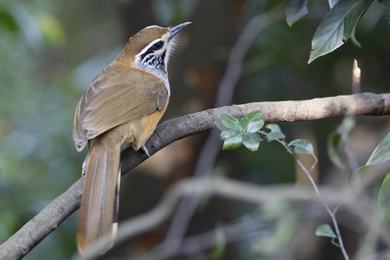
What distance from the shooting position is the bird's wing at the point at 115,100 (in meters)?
3.69

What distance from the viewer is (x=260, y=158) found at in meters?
6.30

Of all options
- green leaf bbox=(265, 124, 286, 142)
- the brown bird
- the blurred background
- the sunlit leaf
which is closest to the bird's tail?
the brown bird

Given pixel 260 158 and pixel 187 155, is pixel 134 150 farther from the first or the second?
pixel 260 158

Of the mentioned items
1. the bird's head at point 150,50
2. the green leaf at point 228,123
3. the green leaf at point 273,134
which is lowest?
the green leaf at point 273,134

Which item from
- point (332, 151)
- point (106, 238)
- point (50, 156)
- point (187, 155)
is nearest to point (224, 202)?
point (187, 155)

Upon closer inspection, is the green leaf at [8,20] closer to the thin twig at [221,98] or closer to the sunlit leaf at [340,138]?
the thin twig at [221,98]

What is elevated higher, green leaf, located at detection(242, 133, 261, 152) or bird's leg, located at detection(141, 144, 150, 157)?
green leaf, located at detection(242, 133, 261, 152)

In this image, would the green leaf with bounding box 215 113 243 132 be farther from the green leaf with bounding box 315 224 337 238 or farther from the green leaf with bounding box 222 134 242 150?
the green leaf with bounding box 315 224 337 238

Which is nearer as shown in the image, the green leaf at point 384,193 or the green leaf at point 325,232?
the green leaf at point 384,193

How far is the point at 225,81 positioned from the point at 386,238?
81.3 inches

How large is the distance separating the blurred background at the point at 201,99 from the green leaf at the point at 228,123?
7.93ft

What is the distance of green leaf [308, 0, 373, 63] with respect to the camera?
287 centimetres

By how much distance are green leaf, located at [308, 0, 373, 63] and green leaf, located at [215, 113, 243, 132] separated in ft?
1.06

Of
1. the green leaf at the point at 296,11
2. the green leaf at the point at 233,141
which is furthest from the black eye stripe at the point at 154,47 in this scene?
the green leaf at the point at 233,141
